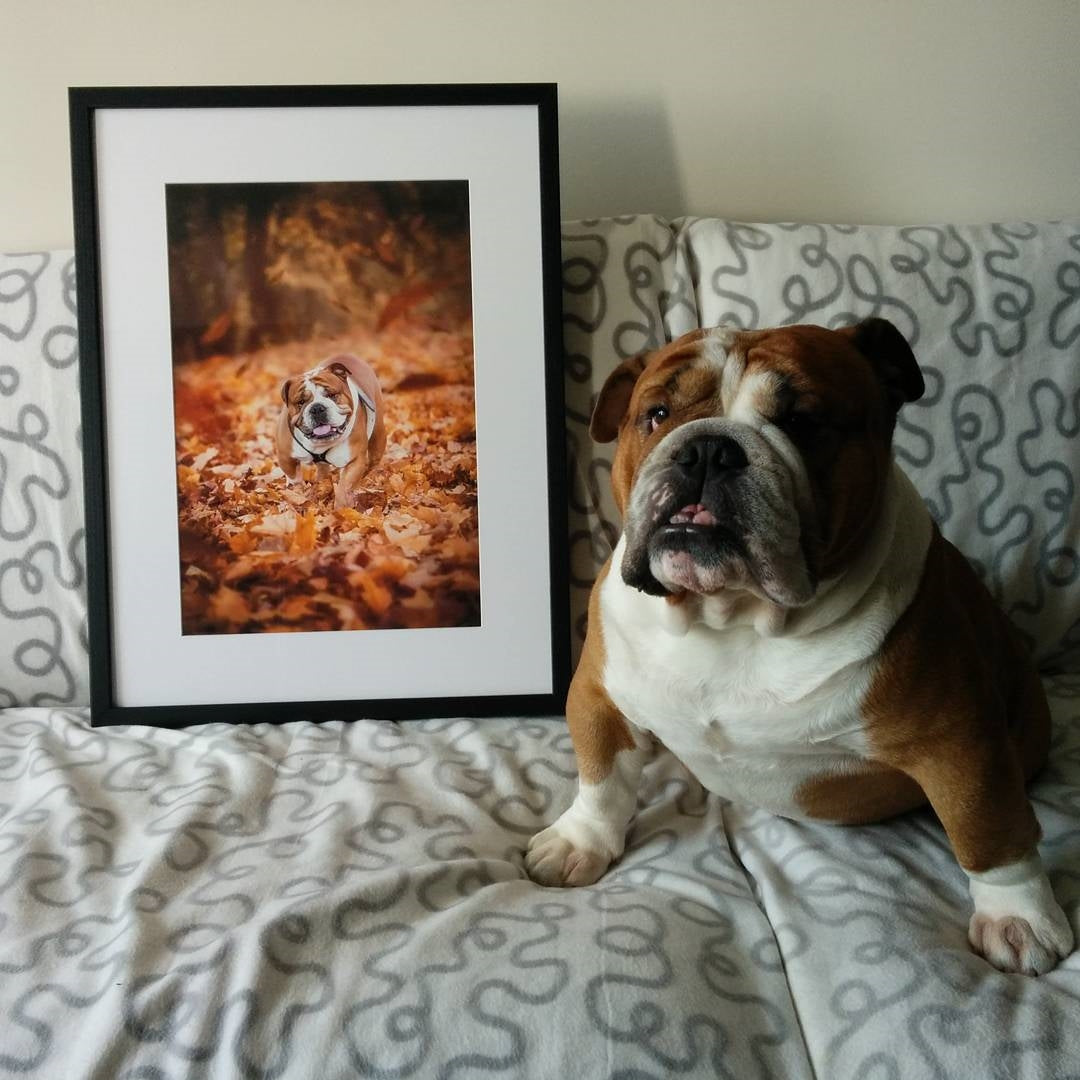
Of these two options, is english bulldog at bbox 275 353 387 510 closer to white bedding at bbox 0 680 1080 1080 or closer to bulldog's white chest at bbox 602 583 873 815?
white bedding at bbox 0 680 1080 1080

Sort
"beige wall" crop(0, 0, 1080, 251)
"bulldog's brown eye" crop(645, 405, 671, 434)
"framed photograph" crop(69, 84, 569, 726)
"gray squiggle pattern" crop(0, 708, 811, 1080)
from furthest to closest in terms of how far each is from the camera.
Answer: "beige wall" crop(0, 0, 1080, 251)
"framed photograph" crop(69, 84, 569, 726)
"bulldog's brown eye" crop(645, 405, 671, 434)
"gray squiggle pattern" crop(0, 708, 811, 1080)

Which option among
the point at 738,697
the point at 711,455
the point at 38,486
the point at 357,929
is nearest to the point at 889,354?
the point at 711,455

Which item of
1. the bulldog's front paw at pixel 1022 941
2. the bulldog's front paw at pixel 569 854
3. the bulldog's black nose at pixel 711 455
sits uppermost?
the bulldog's black nose at pixel 711 455

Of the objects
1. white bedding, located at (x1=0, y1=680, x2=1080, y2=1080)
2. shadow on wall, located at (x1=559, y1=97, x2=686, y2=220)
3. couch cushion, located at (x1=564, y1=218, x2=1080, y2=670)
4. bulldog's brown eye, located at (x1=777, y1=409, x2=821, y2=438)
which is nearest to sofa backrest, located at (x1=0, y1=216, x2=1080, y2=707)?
couch cushion, located at (x1=564, y1=218, x2=1080, y2=670)

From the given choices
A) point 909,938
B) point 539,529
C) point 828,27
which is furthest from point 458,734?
point 828,27

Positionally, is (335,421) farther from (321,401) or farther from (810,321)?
(810,321)

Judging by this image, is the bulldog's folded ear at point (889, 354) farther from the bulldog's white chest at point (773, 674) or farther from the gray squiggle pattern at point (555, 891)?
the gray squiggle pattern at point (555, 891)

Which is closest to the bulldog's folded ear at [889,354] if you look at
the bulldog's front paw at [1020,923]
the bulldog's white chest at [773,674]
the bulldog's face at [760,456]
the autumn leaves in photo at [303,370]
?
the bulldog's face at [760,456]
